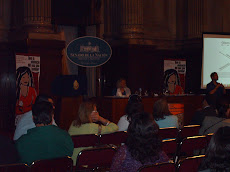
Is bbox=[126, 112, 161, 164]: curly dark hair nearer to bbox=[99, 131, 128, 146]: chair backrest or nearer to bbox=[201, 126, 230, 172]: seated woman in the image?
bbox=[201, 126, 230, 172]: seated woman

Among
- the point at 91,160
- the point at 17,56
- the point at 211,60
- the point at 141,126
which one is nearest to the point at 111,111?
the point at 17,56

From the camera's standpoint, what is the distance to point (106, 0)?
1420 cm

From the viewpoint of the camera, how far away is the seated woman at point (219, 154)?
2496 mm

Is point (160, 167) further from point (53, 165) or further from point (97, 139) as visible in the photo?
point (97, 139)

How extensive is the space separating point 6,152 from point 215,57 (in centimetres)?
947

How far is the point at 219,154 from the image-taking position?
2.49 m

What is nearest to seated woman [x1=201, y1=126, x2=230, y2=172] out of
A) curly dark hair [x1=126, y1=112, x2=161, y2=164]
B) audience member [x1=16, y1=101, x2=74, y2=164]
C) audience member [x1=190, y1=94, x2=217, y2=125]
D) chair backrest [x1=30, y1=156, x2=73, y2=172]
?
curly dark hair [x1=126, y1=112, x2=161, y2=164]

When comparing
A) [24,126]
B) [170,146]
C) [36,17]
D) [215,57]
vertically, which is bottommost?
[170,146]

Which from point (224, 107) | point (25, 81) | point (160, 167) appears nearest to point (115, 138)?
point (224, 107)

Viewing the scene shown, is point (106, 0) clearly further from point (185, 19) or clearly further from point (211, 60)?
point (211, 60)

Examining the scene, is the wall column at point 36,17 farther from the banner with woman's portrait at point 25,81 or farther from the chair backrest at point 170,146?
the chair backrest at point 170,146

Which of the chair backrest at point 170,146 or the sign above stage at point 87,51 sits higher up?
the sign above stage at point 87,51

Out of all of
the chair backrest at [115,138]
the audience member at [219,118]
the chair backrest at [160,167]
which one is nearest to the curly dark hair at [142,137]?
the chair backrest at [160,167]

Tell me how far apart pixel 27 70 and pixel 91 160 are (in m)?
5.59
